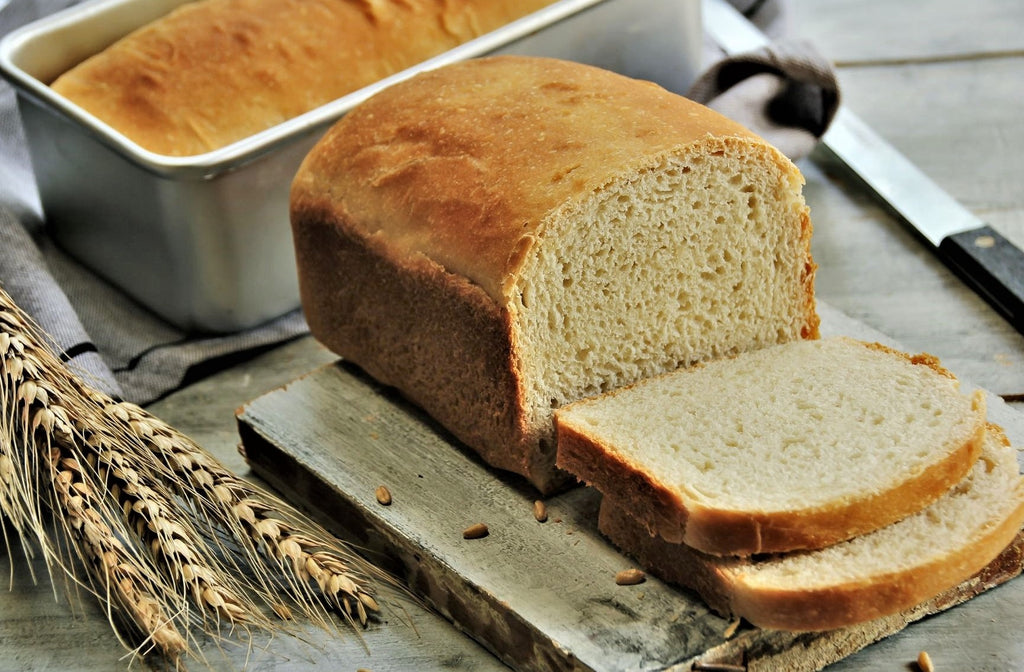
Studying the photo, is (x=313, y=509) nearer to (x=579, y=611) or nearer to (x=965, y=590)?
(x=579, y=611)

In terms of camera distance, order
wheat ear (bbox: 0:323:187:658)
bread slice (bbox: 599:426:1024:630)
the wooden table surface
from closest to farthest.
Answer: bread slice (bbox: 599:426:1024:630)
wheat ear (bbox: 0:323:187:658)
the wooden table surface

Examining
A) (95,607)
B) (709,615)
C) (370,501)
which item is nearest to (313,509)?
(370,501)

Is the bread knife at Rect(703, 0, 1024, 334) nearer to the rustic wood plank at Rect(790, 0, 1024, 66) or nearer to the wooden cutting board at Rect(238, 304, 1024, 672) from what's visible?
the rustic wood plank at Rect(790, 0, 1024, 66)

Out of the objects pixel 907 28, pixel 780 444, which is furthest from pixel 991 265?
pixel 907 28

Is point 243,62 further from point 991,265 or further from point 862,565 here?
point 862,565

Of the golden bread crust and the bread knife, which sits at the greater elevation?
the golden bread crust

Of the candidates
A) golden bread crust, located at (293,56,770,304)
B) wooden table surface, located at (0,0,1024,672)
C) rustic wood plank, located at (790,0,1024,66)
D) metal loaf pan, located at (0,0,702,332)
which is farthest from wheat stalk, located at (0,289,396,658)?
rustic wood plank, located at (790,0,1024,66)
